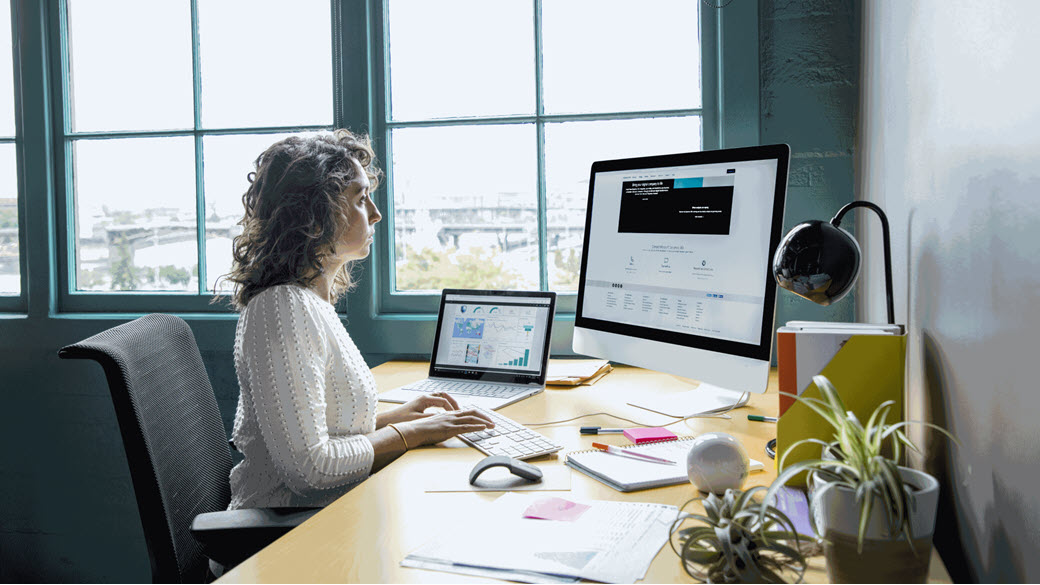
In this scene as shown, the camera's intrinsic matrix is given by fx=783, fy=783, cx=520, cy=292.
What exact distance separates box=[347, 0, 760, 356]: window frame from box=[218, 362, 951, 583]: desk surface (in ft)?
1.85

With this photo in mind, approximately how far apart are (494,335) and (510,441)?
616mm

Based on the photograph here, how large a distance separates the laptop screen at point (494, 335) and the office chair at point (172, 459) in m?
0.64

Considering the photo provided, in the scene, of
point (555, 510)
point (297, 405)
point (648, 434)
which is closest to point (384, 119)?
point (297, 405)

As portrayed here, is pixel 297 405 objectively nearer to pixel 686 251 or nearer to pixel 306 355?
pixel 306 355

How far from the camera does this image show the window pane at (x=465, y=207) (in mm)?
2344

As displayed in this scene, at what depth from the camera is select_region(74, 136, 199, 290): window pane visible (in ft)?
8.32

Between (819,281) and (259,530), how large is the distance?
37.6 inches

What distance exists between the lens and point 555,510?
1032 millimetres

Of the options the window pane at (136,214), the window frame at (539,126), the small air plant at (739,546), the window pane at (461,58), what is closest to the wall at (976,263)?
the small air plant at (739,546)

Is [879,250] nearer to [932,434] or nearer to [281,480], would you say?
[932,434]

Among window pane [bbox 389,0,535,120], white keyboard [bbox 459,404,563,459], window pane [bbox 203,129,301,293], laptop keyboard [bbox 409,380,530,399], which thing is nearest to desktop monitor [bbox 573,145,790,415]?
laptop keyboard [bbox 409,380,530,399]

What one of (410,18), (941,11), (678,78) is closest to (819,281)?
(941,11)

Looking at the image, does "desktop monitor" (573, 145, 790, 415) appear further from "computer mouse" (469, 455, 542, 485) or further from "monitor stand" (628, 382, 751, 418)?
"computer mouse" (469, 455, 542, 485)

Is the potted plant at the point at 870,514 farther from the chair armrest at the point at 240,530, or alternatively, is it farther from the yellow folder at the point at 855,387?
the chair armrest at the point at 240,530
